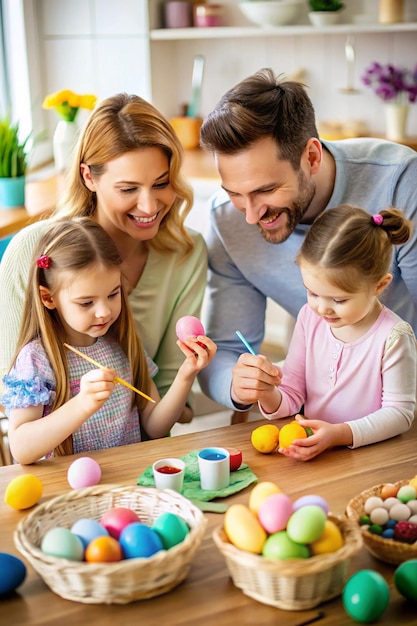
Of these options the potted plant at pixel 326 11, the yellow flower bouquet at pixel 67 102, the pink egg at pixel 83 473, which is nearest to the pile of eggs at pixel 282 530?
the pink egg at pixel 83 473

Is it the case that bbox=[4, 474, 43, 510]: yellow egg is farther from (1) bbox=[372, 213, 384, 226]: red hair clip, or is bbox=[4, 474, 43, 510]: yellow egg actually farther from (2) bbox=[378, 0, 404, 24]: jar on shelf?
(2) bbox=[378, 0, 404, 24]: jar on shelf

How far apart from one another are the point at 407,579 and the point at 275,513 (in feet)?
0.67

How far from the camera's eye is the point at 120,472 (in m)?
1.59

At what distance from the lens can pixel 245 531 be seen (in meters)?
1.19

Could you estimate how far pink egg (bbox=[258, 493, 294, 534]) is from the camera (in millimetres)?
1195

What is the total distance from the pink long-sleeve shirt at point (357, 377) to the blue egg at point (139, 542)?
23.0 inches

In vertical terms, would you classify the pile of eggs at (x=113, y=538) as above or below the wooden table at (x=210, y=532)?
above

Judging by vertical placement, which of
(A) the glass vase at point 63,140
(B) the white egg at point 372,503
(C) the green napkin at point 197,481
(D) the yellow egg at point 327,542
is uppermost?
(A) the glass vase at point 63,140

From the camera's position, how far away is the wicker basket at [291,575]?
115 cm

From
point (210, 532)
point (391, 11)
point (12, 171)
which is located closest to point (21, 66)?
point (12, 171)

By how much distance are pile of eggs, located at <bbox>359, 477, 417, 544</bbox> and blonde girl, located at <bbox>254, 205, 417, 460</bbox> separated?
0.24 m

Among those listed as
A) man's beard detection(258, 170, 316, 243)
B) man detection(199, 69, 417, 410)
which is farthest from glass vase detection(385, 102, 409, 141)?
man's beard detection(258, 170, 316, 243)

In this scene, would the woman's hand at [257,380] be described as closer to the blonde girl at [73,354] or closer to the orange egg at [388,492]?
the blonde girl at [73,354]

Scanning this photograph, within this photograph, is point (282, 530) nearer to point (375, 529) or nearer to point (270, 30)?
point (375, 529)
